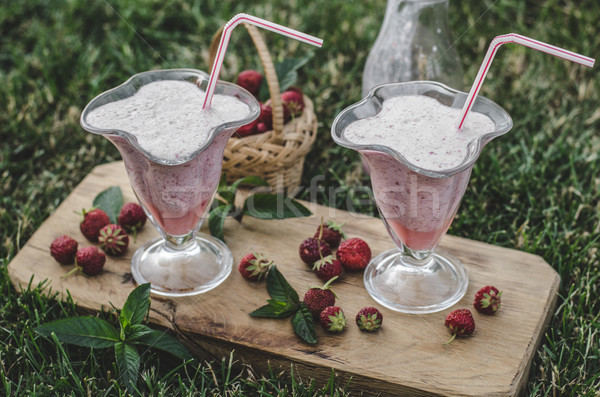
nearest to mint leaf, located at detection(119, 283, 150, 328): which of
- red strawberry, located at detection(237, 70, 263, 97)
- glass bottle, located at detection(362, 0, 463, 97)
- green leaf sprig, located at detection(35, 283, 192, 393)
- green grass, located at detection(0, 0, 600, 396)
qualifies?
green leaf sprig, located at detection(35, 283, 192, 393)

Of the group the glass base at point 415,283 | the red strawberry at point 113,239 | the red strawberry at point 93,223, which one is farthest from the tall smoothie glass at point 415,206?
the red strawberry at point 93,223

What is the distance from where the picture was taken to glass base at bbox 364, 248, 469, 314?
1.91 metres

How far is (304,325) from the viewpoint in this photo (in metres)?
1.79

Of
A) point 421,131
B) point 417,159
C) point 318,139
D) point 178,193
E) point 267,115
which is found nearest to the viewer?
point 417,159

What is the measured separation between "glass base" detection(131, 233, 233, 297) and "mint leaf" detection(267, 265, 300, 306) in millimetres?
181

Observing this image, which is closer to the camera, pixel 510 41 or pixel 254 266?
pixel 510 41

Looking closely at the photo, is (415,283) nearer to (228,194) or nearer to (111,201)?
(228,194)

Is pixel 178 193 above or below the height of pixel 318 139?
above

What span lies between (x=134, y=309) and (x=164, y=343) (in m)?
0.13

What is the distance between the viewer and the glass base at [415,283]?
191 centimetres

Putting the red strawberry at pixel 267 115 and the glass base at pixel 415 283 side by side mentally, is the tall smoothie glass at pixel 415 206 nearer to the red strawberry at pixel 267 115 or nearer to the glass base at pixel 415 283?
the glass base at pixel 415 283

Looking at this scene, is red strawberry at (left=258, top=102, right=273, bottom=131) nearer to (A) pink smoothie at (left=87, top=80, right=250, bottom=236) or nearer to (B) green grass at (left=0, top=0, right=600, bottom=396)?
(B) green grass at (left=0, top=0, right=600, bottom=396)

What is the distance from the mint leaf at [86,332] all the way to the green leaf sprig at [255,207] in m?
0.50

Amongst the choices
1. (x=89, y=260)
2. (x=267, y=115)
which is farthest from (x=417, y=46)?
(x=89, y=260)
